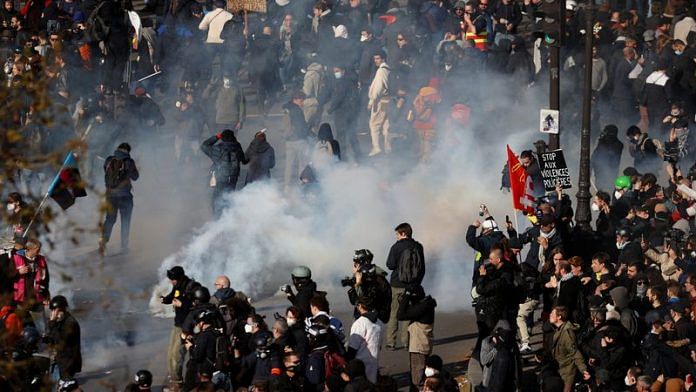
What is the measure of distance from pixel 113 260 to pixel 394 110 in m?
5.99

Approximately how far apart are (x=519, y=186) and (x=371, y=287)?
3952 millimetres

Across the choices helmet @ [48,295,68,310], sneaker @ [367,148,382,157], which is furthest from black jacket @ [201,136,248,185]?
helmet @ [48,295,68,310]

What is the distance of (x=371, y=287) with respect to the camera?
14445 mm

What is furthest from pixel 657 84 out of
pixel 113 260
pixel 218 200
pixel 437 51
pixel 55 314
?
pixel 55 314

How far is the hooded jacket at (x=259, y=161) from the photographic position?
68.7ft

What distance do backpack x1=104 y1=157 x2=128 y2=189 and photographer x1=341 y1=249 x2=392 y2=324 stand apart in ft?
20.5

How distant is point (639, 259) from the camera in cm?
1605

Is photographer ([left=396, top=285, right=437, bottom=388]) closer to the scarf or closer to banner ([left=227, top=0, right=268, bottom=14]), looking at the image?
the scarf

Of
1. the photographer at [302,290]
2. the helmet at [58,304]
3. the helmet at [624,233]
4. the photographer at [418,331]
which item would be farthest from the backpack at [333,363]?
the helmet at [624,233]

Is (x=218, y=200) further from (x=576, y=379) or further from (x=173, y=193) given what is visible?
(x=576, y=379)

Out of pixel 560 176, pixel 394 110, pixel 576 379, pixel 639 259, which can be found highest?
pixel 394 110

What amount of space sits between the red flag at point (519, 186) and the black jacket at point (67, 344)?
5875mm

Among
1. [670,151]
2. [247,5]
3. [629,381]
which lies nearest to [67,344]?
[629,381]

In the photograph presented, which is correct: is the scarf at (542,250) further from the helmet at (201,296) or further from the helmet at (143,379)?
the helmet at (143,379)
